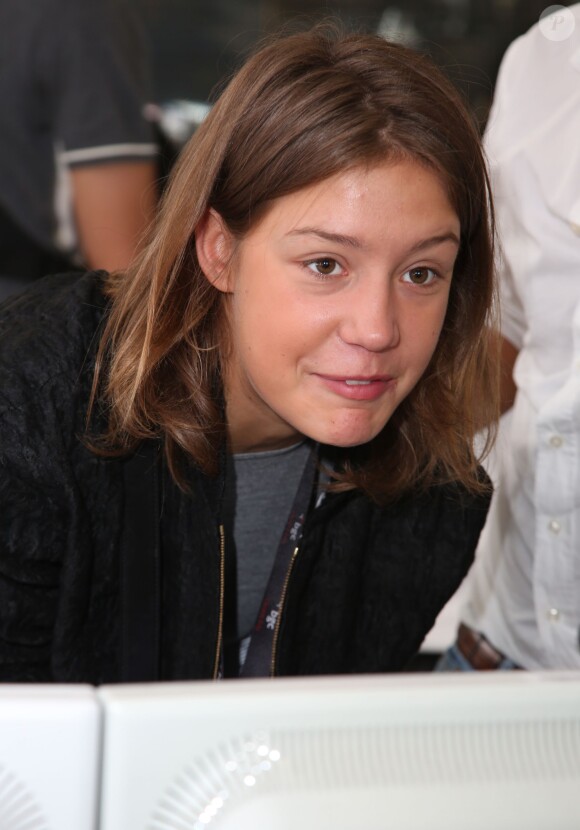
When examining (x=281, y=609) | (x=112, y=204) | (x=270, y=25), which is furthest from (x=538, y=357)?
(x=270, y=25)

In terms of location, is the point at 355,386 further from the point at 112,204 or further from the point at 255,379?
the point at 112,204

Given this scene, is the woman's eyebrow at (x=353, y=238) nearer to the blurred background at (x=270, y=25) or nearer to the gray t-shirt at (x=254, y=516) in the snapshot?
the gray t-shirt at (x=254, y=516)

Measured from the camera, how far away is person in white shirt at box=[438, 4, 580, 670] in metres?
1.29

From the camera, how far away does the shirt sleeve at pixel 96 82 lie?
1.71 metres

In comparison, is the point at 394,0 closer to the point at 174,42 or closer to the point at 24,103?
the point at 174,42

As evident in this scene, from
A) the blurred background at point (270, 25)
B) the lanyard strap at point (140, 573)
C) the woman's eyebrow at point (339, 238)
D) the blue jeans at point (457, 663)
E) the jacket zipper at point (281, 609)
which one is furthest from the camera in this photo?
the blurred background at point (270, 25)

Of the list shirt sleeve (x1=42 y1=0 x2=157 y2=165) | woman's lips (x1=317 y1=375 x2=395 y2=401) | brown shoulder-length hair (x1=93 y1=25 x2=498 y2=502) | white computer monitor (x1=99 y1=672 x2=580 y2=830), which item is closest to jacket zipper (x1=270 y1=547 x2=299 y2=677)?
brown shoulder-length hair (x1=93 y1=25 x2=498 y2=502)

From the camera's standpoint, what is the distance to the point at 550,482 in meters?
1.30

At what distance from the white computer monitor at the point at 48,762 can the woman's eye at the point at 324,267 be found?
0.56 metres

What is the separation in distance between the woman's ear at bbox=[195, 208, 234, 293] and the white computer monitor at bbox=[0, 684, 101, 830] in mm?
653

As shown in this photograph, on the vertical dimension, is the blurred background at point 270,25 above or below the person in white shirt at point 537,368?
above

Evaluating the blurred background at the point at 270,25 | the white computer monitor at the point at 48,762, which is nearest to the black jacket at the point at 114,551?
the white computer monitor at the point at 48,762

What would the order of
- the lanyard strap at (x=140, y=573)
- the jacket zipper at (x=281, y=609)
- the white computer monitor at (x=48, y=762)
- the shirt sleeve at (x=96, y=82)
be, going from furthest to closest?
the shirt sleeve at (x=96, y=82), the jacket zipper at (x=281, y=609), the lanyard strap at (x=140, y=573), the white computer monitor at (x=48, y=762)

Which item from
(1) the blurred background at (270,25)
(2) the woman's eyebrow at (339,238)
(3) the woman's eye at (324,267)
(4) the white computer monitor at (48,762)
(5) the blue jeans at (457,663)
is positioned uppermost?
(1) the blurred background at (270,25)
